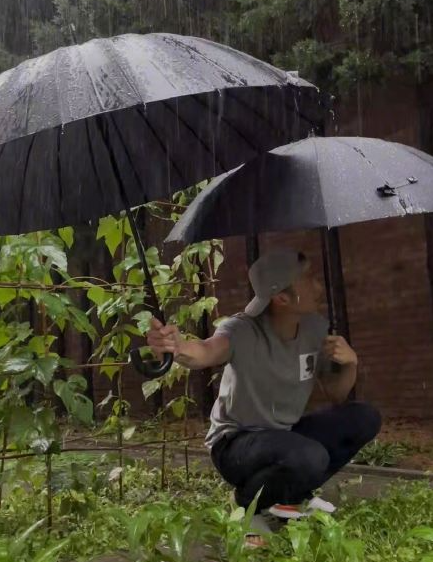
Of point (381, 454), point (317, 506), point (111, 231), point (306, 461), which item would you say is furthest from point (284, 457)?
point (381, 454)

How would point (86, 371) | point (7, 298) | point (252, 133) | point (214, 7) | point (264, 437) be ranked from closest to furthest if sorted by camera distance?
1. point (264, 437)
2. point (252, 133)
3. point (7, 298)
4. point (214, 7)
5. point (86, 371)

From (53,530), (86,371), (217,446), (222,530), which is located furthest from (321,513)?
(86,371)

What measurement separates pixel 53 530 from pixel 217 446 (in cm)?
107

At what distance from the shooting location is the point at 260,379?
151 inches

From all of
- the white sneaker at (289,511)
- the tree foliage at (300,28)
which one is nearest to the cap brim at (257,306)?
the white sneaker at (289,511)

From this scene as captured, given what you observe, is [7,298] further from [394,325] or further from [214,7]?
[394,325]

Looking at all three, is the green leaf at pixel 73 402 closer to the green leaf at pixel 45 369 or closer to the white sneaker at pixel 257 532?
the green leaf at pixel 45 369

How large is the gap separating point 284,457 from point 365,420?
64 cm

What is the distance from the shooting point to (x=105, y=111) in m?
2.65

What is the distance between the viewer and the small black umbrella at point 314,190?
3684 mm

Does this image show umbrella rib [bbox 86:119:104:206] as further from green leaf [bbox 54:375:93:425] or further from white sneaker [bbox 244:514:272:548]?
white sneaker [bbox 244:514:272:548]

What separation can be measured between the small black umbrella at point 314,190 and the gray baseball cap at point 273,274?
17 centimetres

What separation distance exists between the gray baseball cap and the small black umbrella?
17cm

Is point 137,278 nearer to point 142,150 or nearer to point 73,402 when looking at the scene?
point 73,402
